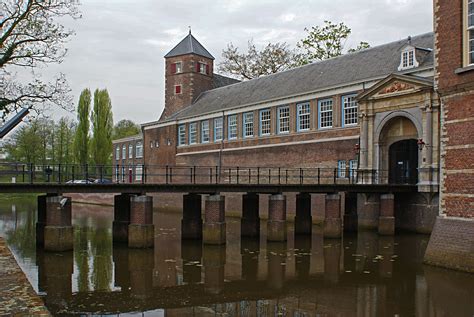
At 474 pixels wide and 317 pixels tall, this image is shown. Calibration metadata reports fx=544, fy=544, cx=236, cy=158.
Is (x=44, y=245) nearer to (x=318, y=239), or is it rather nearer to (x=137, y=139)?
(x=318, y=239)

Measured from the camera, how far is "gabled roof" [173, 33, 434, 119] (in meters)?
27.5

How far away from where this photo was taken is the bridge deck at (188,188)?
16875mm

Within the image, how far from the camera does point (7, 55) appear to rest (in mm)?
18000

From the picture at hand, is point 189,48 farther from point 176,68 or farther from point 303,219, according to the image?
point 303,219

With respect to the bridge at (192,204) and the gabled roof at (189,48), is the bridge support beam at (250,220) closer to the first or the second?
the bridge at (192,204)

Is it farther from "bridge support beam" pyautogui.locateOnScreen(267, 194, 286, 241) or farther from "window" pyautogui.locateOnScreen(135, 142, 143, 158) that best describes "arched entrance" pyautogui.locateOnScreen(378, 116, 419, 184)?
"window" pyautogui.locateOnScreen(135, 142, 143, 158)

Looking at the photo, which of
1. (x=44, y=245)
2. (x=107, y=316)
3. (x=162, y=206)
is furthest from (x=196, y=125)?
(x=107, y=316)

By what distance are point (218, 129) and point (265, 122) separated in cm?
537

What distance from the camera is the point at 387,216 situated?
22.3 m

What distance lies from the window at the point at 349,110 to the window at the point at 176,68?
20898 mm

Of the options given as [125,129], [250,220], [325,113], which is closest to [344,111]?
[325,113]

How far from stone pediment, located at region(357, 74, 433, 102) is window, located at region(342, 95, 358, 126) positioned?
2.06 meters

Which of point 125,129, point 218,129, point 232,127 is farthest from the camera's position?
point 125,129

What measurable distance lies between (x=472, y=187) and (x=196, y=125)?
29.0 metres
